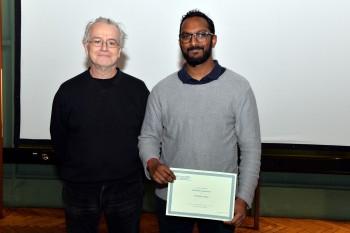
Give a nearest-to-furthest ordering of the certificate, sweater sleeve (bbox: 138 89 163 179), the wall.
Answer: the certificate, sweater sleeve (bbox: 138 89 163 179), the wall

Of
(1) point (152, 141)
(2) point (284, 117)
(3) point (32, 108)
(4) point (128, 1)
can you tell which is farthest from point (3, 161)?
(2) point (284, 117)

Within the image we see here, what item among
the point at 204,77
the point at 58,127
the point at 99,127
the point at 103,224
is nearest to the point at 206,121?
the point at 204,77

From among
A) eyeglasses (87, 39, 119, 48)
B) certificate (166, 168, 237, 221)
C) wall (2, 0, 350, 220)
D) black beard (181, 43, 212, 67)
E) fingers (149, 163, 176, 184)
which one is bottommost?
wall (2, 0, 350, 220)

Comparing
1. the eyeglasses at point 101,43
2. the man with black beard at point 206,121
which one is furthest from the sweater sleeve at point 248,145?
the eyeglasses at point 101,43

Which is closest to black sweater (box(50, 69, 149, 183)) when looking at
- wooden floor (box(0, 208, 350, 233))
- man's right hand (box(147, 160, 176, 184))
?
man's right hand (box(147, 160, 176, 184))

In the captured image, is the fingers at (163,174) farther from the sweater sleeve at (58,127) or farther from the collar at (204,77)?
the sweater sleeve at (58,127)

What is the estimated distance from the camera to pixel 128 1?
11.5 ft

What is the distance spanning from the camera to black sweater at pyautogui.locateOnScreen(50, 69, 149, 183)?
82.3 inches

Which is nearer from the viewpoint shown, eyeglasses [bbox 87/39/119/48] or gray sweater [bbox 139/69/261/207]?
gray sweater [bbox 139/69/261/207]

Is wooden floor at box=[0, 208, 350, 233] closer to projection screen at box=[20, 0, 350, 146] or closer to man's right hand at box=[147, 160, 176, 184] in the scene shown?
projection screen at box=[20, 0, 350, 146]

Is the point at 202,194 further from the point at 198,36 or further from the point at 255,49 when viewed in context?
the point at 255,49

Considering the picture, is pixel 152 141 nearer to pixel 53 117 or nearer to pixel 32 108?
pixel 53 117

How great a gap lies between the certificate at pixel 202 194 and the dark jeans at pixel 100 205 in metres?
0.34

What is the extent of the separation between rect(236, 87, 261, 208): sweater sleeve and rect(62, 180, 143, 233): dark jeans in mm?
618
